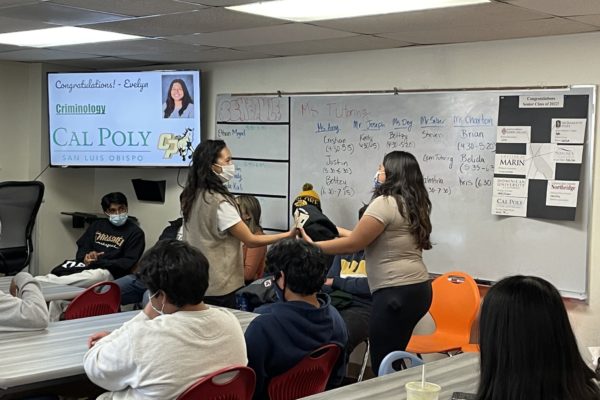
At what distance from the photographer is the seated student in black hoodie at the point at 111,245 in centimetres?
614

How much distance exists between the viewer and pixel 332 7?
404cm

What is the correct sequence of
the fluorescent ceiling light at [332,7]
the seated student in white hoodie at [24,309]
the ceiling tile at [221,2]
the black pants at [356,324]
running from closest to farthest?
1. the seated student in white hoodie at [24,309]
2. the ceiling tile at [221,2]
3. the fluorescent ceiling light at [332,7]
4. the black pants at [356,324]

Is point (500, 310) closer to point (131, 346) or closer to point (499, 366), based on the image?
point (499, 366)

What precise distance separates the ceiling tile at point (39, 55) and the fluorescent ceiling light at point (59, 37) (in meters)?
0.34

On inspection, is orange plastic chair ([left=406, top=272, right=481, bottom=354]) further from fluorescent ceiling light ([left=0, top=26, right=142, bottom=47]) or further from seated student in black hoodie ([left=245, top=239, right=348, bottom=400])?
fluorescent ceiling light ([left=0, top=26, right=142, bottom=47])

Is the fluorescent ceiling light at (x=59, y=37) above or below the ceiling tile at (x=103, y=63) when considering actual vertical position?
above

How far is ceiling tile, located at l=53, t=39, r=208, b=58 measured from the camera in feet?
17.7

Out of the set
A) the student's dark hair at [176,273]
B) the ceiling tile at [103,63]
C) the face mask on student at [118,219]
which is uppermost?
the ceiling tile at [103,63]

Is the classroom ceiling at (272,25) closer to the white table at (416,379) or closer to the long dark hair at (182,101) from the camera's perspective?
the long dark hair at (182,101)

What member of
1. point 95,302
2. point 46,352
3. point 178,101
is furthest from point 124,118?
point 46,352

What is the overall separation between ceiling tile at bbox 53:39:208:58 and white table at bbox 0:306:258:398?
229cm

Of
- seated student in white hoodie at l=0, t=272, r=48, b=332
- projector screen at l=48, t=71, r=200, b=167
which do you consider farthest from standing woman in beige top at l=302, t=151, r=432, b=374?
projector screen at l=48, t=71, r=200, b=167

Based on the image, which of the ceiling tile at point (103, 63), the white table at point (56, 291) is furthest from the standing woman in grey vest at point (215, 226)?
the ceiling tile at point (103, 63)

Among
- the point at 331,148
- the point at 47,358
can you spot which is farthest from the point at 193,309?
the point at 331,148
